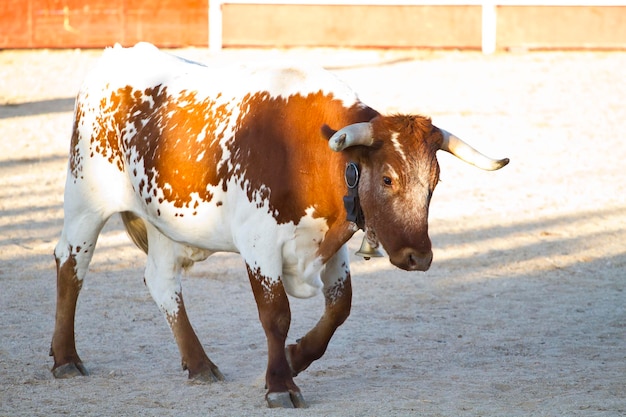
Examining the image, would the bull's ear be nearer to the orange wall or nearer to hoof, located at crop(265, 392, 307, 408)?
hoof, located at crop(265, 392, 307, 408)

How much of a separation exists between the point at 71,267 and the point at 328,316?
1.59 meters

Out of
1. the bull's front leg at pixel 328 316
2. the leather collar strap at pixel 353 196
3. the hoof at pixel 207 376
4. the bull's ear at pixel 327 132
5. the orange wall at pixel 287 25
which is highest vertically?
the bull's ear at pixel 327 132

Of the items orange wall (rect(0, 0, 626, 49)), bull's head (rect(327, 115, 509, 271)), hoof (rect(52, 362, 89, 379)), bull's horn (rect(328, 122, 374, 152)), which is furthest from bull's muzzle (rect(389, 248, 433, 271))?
orange wall (rect(0, 0, 626, 49))

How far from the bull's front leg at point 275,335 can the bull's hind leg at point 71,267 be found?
1.29m

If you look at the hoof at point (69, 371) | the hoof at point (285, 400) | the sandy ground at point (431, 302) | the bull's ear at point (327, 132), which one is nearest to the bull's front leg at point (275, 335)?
the hoof at point (285, 400)

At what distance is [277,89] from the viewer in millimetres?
5648

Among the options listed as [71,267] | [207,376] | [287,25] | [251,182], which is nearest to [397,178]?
[251,182]

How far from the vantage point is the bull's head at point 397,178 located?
5004 mm

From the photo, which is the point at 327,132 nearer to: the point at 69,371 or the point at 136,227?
the point at 136,227

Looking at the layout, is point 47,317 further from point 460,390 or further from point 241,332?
point 460,390

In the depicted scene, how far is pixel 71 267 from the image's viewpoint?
636 cm

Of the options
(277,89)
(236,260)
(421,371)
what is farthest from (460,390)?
(236,260)

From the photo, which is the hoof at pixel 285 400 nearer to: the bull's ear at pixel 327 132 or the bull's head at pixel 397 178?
the bull's head at pixel 397 178

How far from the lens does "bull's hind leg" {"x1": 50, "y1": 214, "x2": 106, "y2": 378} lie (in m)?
6.20
